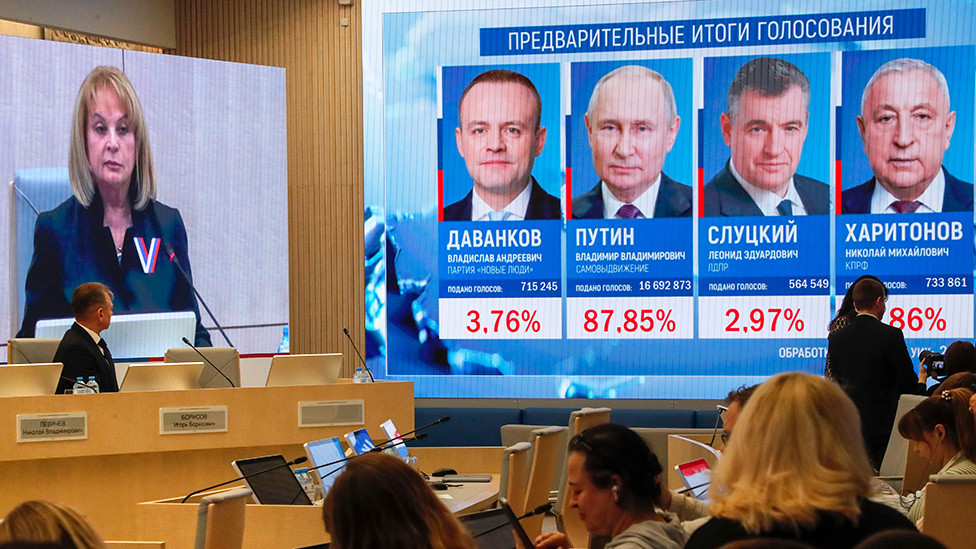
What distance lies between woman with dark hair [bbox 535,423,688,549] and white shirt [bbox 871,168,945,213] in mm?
6052

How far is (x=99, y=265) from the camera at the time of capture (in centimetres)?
749

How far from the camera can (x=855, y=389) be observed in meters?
5.30

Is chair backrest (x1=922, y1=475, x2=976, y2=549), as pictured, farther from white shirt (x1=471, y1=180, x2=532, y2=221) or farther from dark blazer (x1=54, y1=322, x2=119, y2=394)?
white shirt (x1=471, y1=180, x2=532, y2=221)

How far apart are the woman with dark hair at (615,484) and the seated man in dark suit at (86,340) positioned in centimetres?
383

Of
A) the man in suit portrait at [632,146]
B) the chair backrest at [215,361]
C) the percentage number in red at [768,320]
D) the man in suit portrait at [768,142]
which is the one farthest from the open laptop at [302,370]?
the man in suit portrait at [768,142]

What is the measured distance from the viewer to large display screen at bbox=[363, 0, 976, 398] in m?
7.99

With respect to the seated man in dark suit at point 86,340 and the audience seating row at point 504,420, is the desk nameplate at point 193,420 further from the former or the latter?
the audience seating row at point 504,420

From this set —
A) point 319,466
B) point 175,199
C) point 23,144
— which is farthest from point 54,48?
point 319,466

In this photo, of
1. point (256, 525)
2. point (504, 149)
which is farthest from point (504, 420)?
point (256, 525)

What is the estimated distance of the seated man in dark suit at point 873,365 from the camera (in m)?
5.21

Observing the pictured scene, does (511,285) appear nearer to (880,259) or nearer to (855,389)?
(880,259)

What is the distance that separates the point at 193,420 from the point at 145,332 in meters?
2.26

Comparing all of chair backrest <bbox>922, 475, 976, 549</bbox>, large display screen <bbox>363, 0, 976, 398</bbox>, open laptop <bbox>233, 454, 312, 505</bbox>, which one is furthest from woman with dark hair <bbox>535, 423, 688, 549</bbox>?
large display screen <bbox>363, 0, 976, 398</bbox>

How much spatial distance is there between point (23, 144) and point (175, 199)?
109 cm
